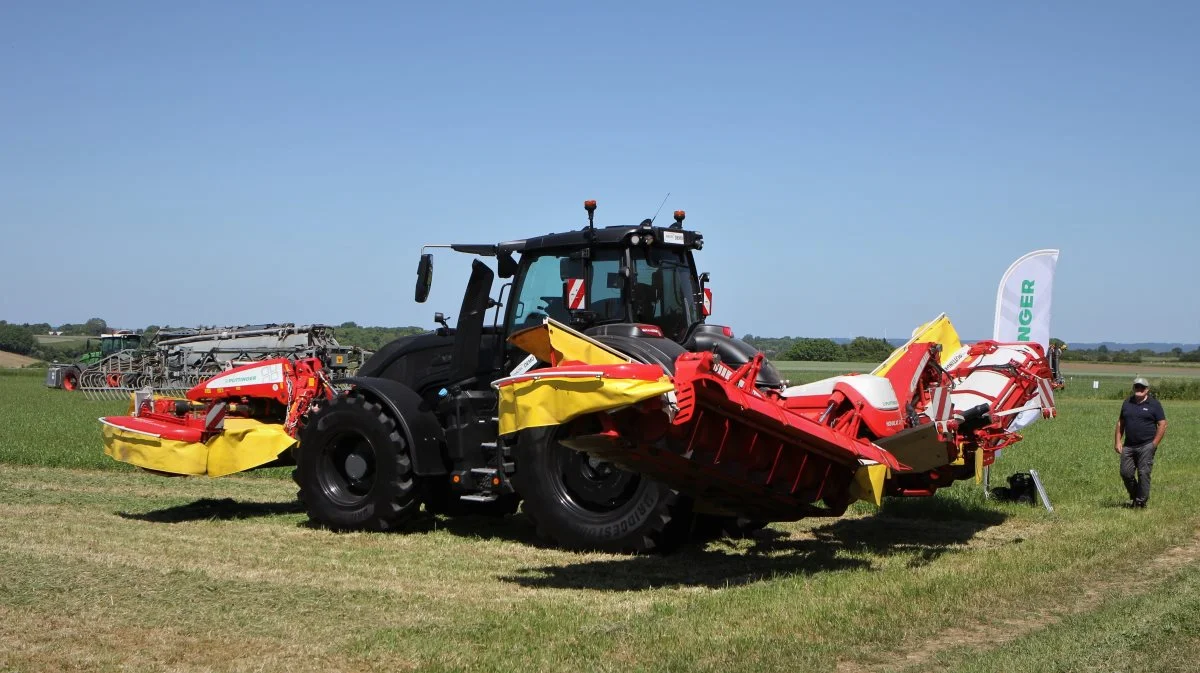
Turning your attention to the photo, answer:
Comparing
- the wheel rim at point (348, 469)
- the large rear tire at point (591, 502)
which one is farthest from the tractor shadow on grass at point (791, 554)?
the wheel rim at point (348, 469)

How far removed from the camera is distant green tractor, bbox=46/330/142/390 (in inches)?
1697

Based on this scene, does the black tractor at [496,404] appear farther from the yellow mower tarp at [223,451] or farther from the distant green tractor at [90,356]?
the distant green tractor at [90,356]

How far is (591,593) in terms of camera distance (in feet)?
24.8

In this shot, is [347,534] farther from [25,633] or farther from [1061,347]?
[1061,347]

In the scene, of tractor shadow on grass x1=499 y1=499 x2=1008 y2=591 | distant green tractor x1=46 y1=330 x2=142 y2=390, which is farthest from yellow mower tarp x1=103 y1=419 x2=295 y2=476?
distant green tractor x1=46 y1=330 x2=142 y2=390

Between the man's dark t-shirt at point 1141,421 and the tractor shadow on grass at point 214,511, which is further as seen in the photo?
the man's dark t-shirt at point 1141,421

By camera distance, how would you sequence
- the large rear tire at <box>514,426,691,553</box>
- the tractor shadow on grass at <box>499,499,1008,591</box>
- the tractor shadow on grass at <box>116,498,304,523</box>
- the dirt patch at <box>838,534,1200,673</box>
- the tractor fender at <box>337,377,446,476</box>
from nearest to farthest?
the dirt patch at <box>838,534,1200,673</box> → the tractor shadow on grass at <box>499,499,1008,591</box> → the large rear tire at <box>514,426,691,553</box> → the tractor fender at <box>337,377,446,476</box> → the tractor shadow on grass at <box>116,498,304,523</box>

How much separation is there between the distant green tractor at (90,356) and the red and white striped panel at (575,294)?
37.8 meters

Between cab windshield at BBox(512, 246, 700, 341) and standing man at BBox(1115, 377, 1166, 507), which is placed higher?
cab windshield at BBox(512, 246, 700, 341)

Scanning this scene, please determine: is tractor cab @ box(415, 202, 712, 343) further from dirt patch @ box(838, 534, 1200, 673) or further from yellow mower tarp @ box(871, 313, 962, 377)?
dirt patch @ box(838, 534, 1200, 673)

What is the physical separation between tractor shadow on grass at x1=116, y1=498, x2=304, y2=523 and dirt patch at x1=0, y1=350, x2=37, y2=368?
70.5 meters

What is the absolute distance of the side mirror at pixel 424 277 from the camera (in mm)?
9484

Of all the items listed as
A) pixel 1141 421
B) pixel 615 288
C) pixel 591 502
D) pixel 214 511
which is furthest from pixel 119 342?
pixel 1141 421

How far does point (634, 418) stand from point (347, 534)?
12.8ft
